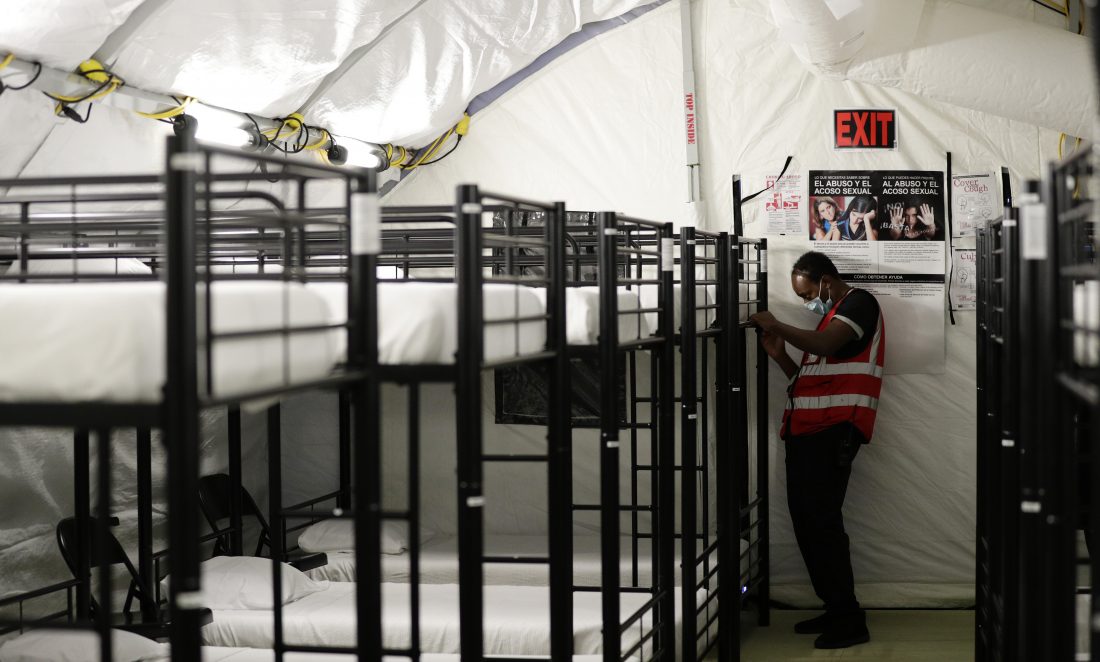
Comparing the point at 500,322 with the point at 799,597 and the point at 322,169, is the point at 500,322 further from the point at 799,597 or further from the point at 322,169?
the point at 799,597

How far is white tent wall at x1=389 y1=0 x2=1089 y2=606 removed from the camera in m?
5.90

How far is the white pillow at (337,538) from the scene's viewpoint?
5703 mm

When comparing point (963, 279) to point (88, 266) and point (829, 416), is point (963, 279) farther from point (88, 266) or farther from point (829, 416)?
point (88, 266)

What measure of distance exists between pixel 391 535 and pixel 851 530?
2442mm

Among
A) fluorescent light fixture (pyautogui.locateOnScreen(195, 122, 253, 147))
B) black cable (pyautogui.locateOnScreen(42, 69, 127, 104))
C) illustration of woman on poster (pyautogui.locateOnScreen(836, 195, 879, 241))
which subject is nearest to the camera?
black cable (pyautogui.locateOnScreen(42, 69, 127, 104))

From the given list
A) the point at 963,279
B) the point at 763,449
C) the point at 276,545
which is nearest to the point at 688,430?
the point at 763,449

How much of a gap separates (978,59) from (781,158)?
1.35 metres

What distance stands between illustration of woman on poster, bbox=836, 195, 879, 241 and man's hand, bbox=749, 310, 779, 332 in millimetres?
817

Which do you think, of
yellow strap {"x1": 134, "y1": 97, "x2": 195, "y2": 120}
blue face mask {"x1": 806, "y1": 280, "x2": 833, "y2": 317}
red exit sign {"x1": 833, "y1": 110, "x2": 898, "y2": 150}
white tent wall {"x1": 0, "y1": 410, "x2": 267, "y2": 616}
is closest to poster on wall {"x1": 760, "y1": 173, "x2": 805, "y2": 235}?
red exit sign {"x1": 833, "y1": 110, "x2": 898, "y2": 150}

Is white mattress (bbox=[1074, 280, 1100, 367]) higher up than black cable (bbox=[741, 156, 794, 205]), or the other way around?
black cable (bbox=[741, 156, 794, 205])

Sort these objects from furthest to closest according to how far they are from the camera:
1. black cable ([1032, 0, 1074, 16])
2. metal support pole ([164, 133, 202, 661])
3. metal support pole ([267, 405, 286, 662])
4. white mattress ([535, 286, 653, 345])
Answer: black cable ([1032, 0, 1074, 16]) < white mattress ([535, 286, 653, 345]) < metal support pole ([267, 405, 286, 662]) < metal support pole ([164, 133, 202, 661])

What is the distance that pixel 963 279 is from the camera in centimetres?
590

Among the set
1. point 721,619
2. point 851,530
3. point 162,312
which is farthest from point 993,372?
point 162,312

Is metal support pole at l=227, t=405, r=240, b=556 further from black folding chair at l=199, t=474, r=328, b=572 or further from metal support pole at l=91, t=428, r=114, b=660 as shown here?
metal support pole at l=91, t=428, r=114, b=660
